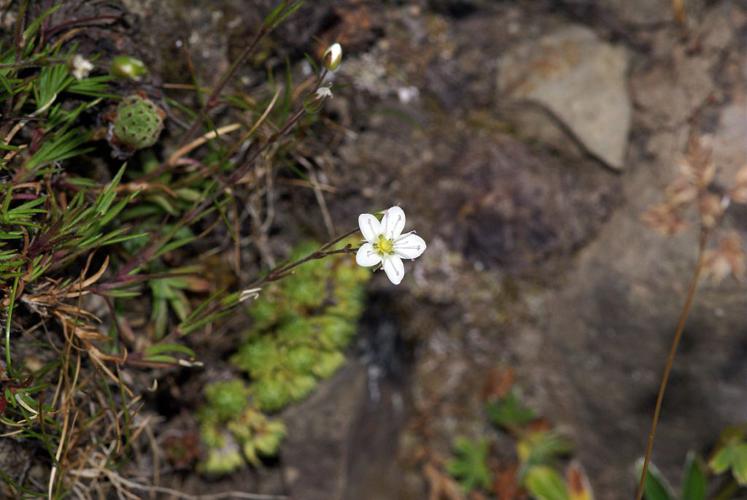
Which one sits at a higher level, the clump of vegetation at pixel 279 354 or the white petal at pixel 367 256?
the white petal at pixel 367 256

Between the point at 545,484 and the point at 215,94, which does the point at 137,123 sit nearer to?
the point at 215,94

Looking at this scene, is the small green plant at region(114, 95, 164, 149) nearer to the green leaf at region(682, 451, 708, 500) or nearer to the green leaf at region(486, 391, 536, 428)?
the green leaf at region(486, 391, 536, 428)

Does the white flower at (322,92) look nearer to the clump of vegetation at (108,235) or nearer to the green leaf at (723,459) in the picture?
the clump of vegetation at (108,235)

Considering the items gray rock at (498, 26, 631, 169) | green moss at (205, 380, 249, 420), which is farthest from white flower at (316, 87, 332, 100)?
gray rock at (498, 26, 631, 169)

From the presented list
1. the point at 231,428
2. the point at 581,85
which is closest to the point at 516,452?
the point at 231,428

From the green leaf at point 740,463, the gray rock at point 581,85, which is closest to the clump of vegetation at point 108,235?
the gray rock at point 581,85

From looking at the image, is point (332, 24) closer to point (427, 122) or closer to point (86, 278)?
point (427, 122)
